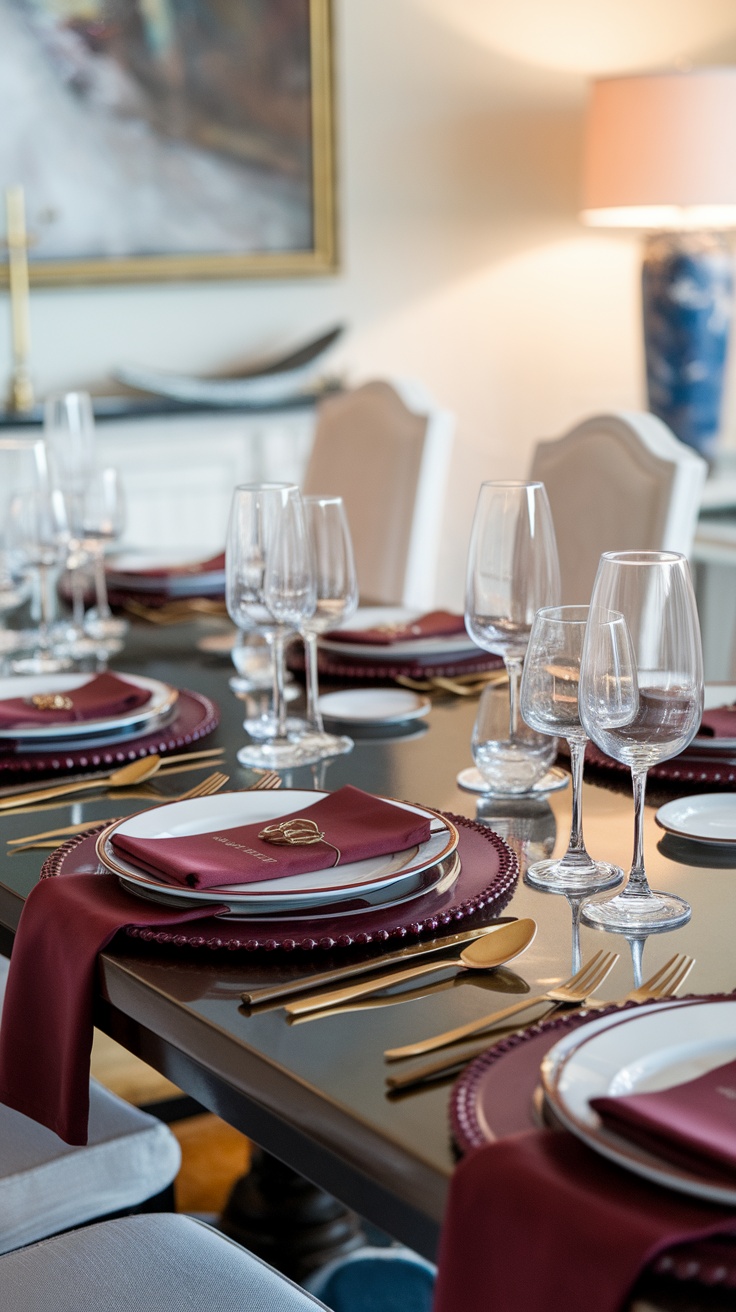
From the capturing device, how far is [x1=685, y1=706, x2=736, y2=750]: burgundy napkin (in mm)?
1231

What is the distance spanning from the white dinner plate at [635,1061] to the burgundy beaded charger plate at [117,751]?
2.18 ft

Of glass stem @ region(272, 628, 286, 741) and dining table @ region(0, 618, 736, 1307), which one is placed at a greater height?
glass stem @ region(272, 628, 286, 741)

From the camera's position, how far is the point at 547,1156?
23.7 inches

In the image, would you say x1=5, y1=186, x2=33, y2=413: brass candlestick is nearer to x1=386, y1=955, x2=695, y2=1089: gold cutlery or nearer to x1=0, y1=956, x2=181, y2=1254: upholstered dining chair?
x1=0, y1=956, x2=181, y2=1254: upholstered dining chair

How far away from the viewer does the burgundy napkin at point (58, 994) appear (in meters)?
0.86

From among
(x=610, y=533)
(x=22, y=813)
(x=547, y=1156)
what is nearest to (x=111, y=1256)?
(x=22, y=813)

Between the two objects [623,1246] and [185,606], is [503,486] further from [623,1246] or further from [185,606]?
[185,606]

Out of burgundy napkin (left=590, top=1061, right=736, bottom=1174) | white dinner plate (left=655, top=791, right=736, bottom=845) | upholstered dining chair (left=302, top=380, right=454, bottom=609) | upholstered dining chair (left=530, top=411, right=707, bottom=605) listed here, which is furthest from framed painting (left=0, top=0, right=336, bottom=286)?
burgundy napkin (left=590, top=1061, right=736, bottom=1174)

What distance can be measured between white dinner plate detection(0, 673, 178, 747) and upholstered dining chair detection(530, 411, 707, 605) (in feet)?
2.31

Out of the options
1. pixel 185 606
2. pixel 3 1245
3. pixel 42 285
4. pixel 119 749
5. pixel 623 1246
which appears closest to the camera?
pixel 623 1246

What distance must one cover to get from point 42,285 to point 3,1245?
8.91ft

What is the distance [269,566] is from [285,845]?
35 centimetres

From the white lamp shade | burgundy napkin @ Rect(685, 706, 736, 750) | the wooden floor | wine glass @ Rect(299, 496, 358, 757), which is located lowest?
the wooden floor

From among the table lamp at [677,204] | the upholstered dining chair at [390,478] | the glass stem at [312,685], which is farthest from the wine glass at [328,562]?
the table lamp at [677,204]
